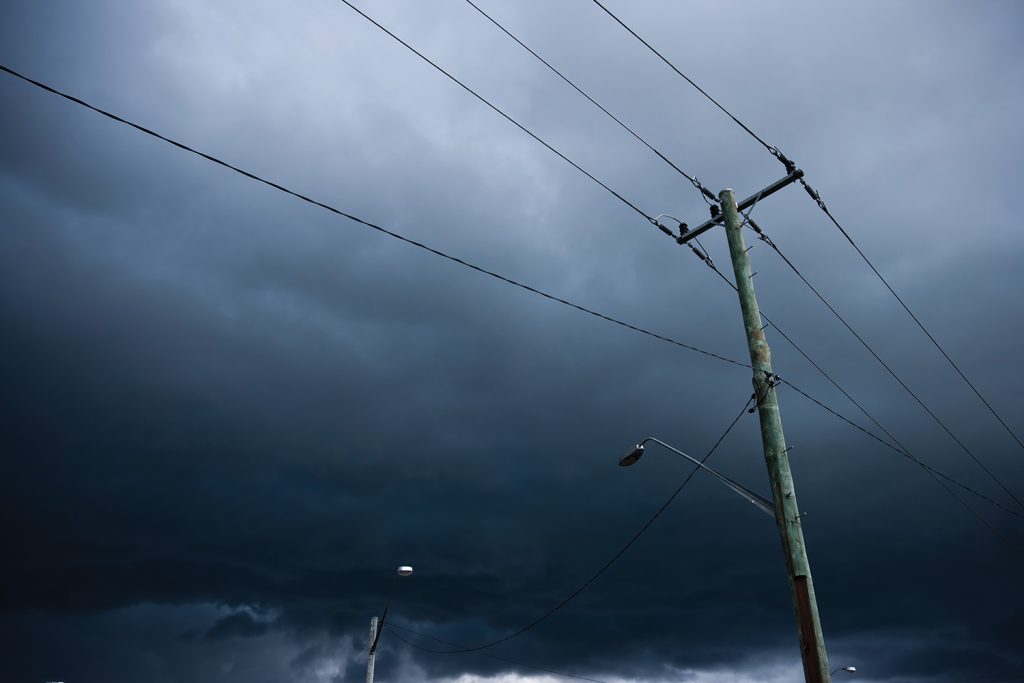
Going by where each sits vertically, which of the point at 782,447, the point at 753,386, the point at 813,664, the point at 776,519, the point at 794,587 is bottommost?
the point at 813,664

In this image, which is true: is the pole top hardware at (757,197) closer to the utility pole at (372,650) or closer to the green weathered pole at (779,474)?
the green weathered pole at (779,474)

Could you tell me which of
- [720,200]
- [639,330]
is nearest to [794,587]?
[639,330]

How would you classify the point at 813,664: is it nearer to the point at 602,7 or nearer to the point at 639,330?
the point at 639,330

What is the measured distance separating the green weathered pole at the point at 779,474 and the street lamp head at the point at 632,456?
114 inches

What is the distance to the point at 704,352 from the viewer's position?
1566cm

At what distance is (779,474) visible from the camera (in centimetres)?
1055

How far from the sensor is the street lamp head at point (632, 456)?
1347cm

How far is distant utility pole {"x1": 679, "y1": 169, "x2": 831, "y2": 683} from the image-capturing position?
945 centimetres

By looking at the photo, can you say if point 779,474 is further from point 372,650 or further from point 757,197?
point 372,650

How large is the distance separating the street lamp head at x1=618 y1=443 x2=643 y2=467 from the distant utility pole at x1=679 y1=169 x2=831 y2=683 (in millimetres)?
2878

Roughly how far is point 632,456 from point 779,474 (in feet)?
11.6

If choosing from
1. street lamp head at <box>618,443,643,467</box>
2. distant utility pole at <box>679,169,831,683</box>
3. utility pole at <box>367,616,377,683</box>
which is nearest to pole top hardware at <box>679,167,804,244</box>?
distant utility pole at <box>679,169,831,683</box>

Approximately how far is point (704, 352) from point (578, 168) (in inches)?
226

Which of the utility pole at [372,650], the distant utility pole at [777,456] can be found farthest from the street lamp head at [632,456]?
the utility pole at [372,650]
